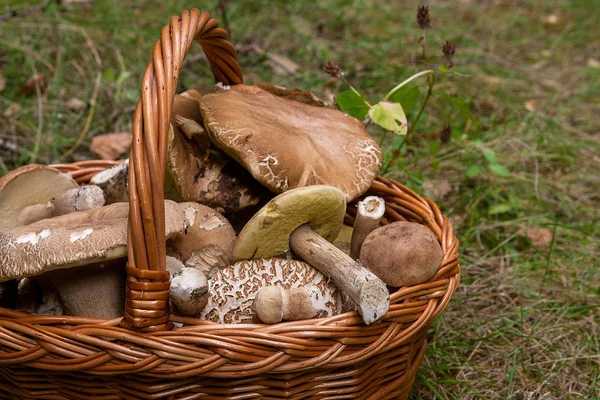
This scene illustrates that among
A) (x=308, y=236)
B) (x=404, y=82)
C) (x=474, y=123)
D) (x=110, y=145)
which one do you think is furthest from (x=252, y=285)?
(x=110, y=145)

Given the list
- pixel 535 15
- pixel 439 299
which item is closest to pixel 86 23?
pixel 439 299

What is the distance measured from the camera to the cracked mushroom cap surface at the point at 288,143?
1570 mm

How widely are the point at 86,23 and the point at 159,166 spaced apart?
2.68m

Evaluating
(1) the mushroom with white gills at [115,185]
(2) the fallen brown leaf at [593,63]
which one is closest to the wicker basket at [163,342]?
(1) the mushroom with white gills at [115,185]

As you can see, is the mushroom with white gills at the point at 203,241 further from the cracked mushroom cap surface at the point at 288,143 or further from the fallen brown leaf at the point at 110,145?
the fallen brown leaf at the point at 110,145

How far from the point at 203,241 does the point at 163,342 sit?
409mm

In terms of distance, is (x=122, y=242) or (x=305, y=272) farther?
(x=305, y=272)

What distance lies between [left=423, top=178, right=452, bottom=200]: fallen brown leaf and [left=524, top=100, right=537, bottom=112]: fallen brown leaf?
100 cm

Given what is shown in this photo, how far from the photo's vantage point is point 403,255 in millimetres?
1414

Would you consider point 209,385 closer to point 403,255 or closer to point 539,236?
point 403,255

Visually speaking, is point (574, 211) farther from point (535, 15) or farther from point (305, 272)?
point (535, 15)

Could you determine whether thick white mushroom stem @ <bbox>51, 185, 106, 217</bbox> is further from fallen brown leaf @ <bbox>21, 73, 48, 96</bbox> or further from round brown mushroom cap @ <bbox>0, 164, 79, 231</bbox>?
fallen brown leaf @ <bbox>21, 73, 48, 96</bbox>

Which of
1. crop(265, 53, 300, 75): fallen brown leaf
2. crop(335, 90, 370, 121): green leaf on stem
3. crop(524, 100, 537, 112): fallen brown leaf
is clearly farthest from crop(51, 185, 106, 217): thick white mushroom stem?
crop(524, 100, 537, 112): fallen brown leaf

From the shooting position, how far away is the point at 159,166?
122cm
